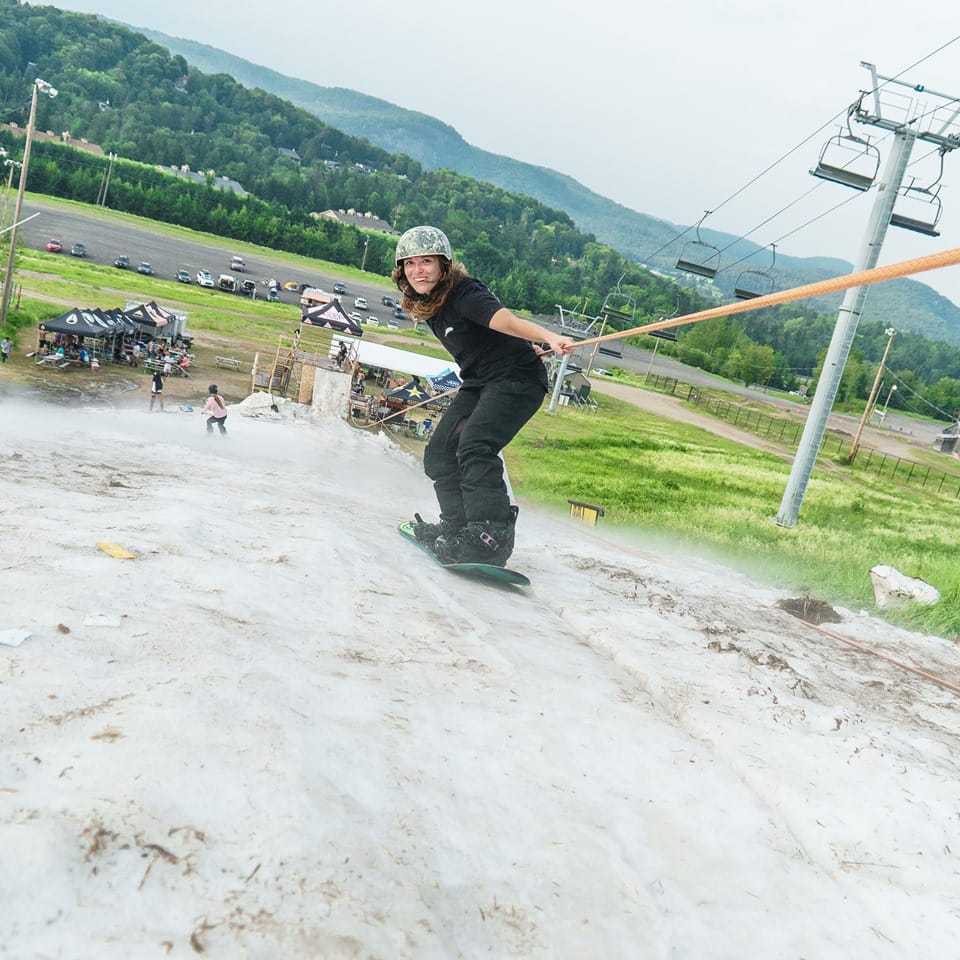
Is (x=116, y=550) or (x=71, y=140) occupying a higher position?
(x=71, y=140)

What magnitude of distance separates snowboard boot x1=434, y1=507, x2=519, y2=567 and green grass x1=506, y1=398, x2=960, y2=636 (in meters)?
5.53

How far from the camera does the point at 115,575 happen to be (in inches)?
160

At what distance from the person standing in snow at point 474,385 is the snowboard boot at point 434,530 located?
0.07m

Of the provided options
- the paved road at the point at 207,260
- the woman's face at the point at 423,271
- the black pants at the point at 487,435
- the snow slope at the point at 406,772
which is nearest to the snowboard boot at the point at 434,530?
the black pants at the point at 487,435

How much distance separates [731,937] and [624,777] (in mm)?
885

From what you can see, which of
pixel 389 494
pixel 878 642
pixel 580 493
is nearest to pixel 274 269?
pixel 580 493

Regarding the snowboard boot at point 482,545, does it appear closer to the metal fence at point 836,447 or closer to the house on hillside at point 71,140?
the metal fence at point 836,447

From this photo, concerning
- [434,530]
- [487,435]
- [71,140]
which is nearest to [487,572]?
[434,530]

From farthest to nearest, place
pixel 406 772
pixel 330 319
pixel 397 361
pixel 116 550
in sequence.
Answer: pixel 330 319, pixel 397 361, pixel 116 550, pixel 406 772

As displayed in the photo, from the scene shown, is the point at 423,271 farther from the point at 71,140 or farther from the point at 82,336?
the point at 71,140

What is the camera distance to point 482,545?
21.5 ft

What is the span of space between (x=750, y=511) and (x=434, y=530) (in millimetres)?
19369

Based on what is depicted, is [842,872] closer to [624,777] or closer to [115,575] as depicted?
[624,777]

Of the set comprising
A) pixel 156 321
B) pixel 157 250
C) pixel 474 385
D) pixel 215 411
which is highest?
pixel 157 250
